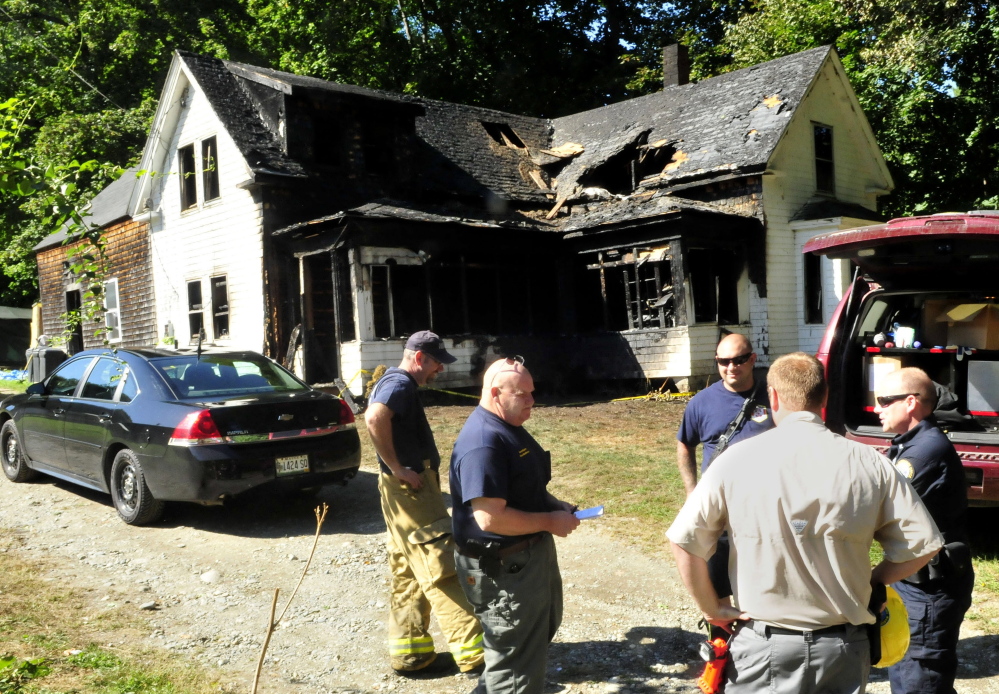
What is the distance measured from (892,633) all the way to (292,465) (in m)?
5.54

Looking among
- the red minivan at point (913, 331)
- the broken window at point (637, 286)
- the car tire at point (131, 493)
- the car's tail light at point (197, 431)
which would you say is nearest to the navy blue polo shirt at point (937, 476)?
the red minivan at point (913, 331)

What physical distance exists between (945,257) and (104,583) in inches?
241

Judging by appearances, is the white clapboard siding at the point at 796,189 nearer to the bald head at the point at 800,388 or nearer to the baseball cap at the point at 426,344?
the baseball cap at the point at 426,344

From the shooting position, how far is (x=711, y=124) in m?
20.2

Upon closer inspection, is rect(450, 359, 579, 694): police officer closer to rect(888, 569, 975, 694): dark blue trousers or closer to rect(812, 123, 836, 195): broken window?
rect(888, 569, 975, 694): dark blue trousers

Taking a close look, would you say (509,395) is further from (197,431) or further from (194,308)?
(194,308)

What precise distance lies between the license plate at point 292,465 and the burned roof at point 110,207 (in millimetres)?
17300

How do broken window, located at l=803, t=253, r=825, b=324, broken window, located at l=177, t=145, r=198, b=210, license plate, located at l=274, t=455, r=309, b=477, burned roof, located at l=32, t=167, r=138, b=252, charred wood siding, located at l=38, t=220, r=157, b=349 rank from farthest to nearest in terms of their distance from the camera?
burned roof, located at l=32, t=167, r=138, b=252
charred wood siding, located at l=38, t=220, r=157, b=349
broken window, located at l=177, t=145, r=198, b=210
broken window, located at l=803, t=253, r=825, b=324
license plate, located at l=274, t=455, r=309, b=477

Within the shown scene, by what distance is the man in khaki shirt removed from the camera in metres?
2.70

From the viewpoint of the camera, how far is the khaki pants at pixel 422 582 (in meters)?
4.69

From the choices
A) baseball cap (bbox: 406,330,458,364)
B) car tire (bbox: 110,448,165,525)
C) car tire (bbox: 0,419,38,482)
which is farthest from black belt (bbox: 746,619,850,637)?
car tire (bbox: 0,419,38,482)

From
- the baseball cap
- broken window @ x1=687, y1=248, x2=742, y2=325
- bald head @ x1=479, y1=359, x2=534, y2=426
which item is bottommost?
bald head @ x1=479, y1=359, x2=534, y2=426

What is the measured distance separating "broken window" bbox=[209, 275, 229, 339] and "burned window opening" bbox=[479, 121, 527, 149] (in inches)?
316

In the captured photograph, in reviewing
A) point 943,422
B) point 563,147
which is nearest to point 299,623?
point 943,422
